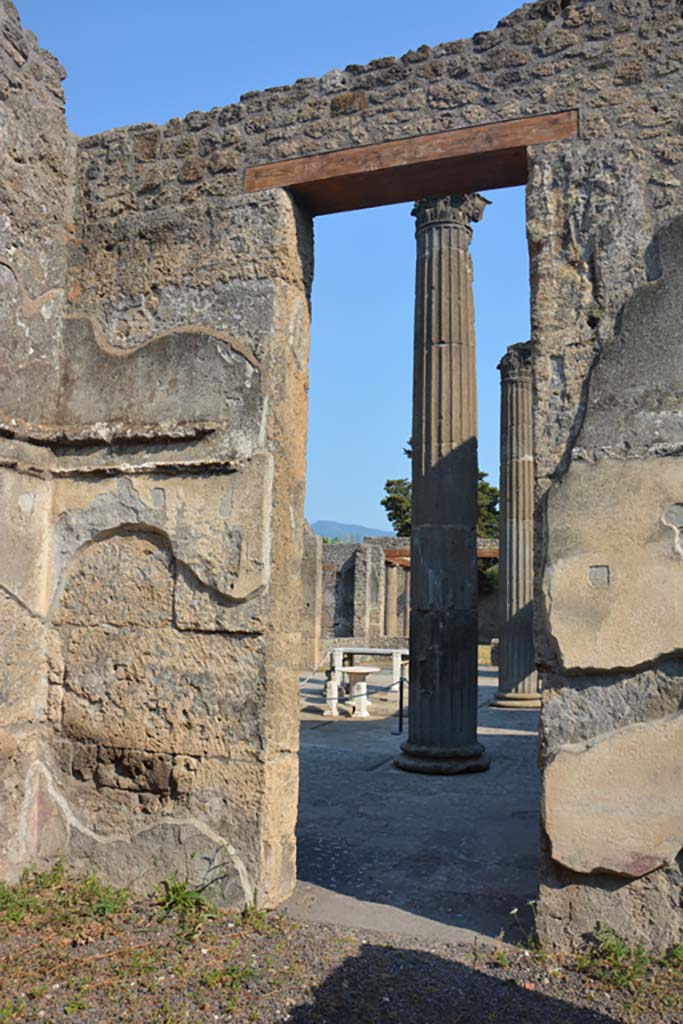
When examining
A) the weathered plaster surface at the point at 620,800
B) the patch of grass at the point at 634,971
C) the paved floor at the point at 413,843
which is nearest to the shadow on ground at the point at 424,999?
the patch of grass at the point at 634,971

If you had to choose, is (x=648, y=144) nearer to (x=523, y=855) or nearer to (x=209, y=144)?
(x=209, y=144)

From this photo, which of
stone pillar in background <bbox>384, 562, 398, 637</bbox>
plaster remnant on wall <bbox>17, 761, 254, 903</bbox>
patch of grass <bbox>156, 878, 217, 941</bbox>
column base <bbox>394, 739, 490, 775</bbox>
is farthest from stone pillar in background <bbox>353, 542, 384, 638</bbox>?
patch of grass <bbox>156, 878, 217, 941</bbox>

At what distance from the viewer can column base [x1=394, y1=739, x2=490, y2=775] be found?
6.86 metres

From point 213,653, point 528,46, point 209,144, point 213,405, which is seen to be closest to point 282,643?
point 213,653

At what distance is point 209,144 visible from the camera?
4.00 metres

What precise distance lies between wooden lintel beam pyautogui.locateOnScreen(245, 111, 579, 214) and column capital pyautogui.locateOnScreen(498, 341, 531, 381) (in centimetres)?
847

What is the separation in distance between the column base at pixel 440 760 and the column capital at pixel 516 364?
6.46 m

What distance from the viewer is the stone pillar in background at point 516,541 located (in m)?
11.5

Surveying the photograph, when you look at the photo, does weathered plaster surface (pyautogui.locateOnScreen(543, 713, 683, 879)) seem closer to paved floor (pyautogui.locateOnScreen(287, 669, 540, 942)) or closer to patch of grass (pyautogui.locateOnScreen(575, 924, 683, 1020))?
patch of grass (pyautogui.locateOnScreen(575, 924, 683, 1020))

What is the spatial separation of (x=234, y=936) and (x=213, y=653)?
1056 millimetres

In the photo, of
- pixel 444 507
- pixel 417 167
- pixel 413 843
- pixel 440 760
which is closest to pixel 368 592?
pixel 444 507

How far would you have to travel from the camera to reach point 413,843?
473 cm

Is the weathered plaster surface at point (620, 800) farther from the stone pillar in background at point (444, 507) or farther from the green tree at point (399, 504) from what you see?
the green tree at point (399, 504)

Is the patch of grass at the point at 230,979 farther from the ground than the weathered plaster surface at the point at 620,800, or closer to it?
closer to it
